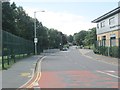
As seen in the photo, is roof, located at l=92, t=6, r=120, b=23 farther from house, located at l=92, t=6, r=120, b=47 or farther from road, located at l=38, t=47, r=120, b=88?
road, located at l=38, t=47, r=120, b=88

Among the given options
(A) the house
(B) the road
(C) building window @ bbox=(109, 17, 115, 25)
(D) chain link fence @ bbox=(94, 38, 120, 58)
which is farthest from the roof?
(B) the road

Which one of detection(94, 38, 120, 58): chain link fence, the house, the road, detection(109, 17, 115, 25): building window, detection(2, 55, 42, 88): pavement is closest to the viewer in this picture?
the road

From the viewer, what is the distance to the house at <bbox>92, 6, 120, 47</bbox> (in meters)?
56.9

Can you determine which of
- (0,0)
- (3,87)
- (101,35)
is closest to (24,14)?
(101,35)

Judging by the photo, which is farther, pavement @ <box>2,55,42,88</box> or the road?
pavement @ <box>2,55,42,88</box>

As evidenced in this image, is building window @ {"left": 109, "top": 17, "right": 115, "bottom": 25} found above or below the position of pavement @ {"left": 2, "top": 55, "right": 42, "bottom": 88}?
above

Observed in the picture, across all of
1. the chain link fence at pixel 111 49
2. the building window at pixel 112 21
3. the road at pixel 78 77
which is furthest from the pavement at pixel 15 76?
the building window at pixel 112 21

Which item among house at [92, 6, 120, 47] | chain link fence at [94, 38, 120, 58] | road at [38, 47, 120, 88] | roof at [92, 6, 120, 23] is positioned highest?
roof at [92, 6, 120, 23]

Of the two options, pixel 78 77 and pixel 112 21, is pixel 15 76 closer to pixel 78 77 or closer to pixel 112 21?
pixel 78 77

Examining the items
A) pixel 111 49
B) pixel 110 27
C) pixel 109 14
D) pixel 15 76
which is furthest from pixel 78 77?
pixel 110 27

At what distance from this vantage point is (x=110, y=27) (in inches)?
2511

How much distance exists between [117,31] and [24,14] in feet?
84.0

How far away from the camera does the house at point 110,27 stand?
56944 millimetres

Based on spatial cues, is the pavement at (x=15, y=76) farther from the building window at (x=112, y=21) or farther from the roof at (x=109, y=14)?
the building window at (x=112, y=21)
